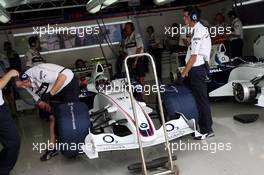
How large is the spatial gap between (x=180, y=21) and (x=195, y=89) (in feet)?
19.4

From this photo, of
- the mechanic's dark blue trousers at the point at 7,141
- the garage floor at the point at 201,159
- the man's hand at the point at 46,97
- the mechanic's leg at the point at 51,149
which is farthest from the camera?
the mechanic's leg at the point at 51,149

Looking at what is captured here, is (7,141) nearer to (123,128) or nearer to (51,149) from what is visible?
(51,149)

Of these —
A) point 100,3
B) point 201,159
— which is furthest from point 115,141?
point 100,3

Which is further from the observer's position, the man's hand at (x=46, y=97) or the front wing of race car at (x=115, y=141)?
the man's hand at (x=46, y=97)

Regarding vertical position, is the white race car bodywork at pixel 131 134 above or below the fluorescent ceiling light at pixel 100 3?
below

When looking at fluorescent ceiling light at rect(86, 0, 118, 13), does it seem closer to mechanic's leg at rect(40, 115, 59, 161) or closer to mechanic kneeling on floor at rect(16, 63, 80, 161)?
mechanic kneeling on floor at rect(16, 63, 80, 161)

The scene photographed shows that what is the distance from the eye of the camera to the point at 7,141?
322 centimetres

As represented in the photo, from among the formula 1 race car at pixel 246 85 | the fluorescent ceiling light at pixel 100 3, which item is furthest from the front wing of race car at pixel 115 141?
the fluorescent ceiling light at pixel 100 3

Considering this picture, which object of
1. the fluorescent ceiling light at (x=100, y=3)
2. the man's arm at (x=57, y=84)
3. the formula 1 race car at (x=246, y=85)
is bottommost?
the formula 1 race car at (x=246, y=85)

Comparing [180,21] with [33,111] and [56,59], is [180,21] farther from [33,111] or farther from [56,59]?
[33,111]

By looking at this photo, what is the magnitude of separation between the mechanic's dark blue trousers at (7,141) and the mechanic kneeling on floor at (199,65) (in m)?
1.85

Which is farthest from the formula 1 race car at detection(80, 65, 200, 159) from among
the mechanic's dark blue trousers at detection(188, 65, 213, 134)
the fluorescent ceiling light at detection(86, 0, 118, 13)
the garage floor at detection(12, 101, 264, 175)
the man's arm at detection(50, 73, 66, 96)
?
the fluorescent ceiling light at detection(86, 0, 118, 13)

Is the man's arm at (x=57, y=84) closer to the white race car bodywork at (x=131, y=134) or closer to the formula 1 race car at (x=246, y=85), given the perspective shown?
the white race car bodywork at (x=131, y=134)

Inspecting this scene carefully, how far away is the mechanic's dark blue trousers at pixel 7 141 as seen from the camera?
3.18 m
